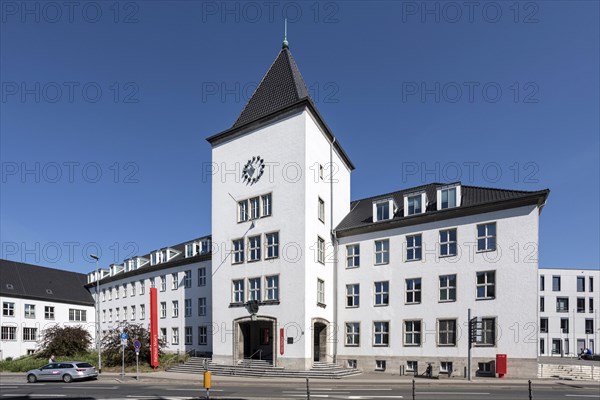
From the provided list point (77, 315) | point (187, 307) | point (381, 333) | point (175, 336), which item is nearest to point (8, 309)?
point (77, 315)

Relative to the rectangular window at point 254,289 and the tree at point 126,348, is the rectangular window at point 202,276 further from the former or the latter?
the rectangular window at point 254,289

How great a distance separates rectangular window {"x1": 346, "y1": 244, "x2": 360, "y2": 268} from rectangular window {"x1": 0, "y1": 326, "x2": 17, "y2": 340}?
150 ft

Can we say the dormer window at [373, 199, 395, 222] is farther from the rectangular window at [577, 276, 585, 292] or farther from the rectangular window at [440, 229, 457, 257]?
the rectangular window at [577, 276, 585, 292]

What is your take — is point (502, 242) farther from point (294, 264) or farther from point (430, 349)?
point (294, 264)

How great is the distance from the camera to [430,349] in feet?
99.1

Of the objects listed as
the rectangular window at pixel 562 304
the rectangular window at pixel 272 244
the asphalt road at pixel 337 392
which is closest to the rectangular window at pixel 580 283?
the rectangular window at pixel 562 304

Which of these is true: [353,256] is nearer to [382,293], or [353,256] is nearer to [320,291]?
[382,293]

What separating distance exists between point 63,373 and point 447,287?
25.7m

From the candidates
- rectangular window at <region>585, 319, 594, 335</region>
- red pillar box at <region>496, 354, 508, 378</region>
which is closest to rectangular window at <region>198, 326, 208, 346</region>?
red pillar box at <region>496, 354, 508, 378</region>

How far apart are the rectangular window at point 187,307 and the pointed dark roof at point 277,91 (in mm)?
20095

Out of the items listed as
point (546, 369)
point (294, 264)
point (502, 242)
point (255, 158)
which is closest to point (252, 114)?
point (255, 158)

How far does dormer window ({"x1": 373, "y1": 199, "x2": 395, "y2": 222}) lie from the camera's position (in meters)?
34.4

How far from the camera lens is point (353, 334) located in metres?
33.9

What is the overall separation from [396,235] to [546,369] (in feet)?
41.9
